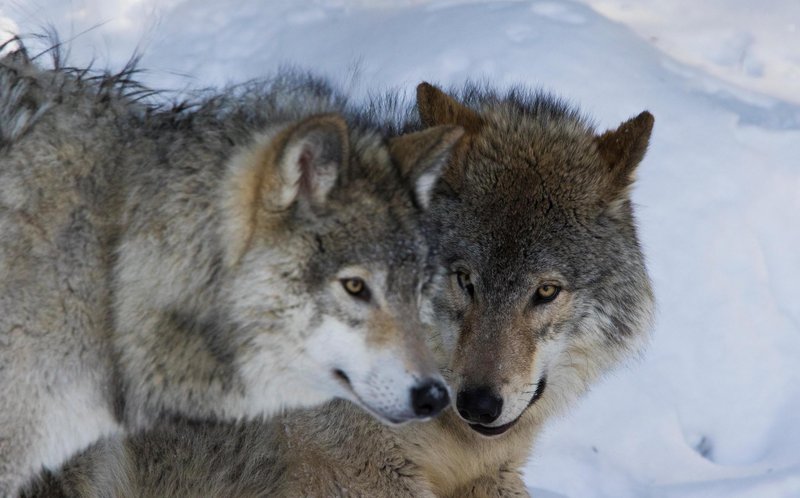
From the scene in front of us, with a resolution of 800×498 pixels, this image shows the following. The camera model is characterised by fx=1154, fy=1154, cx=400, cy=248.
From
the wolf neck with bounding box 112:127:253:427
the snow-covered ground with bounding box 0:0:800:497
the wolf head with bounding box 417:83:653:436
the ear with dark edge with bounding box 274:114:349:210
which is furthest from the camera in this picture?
the snow-covered ground with bounding box 0:0:800:497

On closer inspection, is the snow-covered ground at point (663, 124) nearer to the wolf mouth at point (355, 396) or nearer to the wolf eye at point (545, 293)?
the wolf eye at point (545, 293)

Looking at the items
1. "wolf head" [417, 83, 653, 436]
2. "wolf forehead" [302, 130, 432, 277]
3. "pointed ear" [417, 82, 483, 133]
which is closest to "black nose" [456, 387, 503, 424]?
"wolf head" [417, 83, 653, 436]

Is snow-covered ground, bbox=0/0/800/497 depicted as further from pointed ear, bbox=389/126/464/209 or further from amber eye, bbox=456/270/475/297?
pointed ear, bbox=389/126/464/209

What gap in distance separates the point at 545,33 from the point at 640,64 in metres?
0.69

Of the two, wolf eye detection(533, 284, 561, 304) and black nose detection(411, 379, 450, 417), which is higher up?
black nose detection(411, 379, 450, 417)

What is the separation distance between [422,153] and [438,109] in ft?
2.98

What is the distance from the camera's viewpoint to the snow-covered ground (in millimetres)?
6023

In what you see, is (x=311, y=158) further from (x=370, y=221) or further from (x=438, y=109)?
(x=438, y=109)

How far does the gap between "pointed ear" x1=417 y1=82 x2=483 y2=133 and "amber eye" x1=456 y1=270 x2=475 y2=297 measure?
62 cm

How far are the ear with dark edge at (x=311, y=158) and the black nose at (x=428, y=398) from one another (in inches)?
26.2

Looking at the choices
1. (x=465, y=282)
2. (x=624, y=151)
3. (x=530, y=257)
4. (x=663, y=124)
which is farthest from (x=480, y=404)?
(x=663, y=124)

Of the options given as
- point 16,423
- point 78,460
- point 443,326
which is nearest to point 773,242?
point 443,326

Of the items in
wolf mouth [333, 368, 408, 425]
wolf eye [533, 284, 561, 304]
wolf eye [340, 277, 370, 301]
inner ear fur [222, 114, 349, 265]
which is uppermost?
inner ear fur [222, 114, 349, 265]

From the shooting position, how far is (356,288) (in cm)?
363
